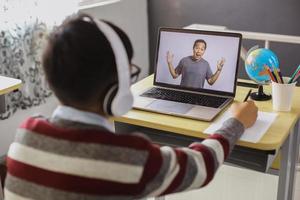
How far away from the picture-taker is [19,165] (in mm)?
949

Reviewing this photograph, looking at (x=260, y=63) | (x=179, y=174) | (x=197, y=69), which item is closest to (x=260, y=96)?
(x=260, y=63)

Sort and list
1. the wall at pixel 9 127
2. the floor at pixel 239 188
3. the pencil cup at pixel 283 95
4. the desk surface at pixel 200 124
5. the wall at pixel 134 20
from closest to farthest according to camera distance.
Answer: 1. the desk surface at pixel 200 124
2. the pencil cup at pixel 283 95
3. the floor at pixel 239 188
4. the wall at pixel 9 127
5. the wall at pixel 134 20

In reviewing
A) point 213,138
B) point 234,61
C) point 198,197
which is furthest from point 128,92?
point 198,197

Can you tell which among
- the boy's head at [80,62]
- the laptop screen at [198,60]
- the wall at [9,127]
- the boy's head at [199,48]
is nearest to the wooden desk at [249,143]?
the laptop screen at [198,60]

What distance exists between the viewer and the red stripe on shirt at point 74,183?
89cm

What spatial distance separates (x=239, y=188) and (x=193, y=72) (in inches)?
36.4

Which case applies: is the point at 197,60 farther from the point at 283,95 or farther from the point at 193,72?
the point at 283,95

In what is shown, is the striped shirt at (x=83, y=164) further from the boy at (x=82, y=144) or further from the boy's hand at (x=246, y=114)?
the boy's hand at (x=246, y=114)

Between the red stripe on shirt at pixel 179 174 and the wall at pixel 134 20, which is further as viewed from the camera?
the wall at pixel 134 20

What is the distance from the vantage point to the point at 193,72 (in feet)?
5.72

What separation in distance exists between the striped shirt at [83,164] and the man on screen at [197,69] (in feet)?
2.56

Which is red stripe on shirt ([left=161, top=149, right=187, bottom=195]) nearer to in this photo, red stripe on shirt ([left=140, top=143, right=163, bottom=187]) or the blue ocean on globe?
red stripe on shirt ([left=140, top=143, right=163, bottom=187])

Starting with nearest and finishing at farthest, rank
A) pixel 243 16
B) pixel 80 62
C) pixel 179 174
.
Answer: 1. pixel 80 62
2. pixel 179 174
3. pixel 243 16

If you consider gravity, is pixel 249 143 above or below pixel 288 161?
above
